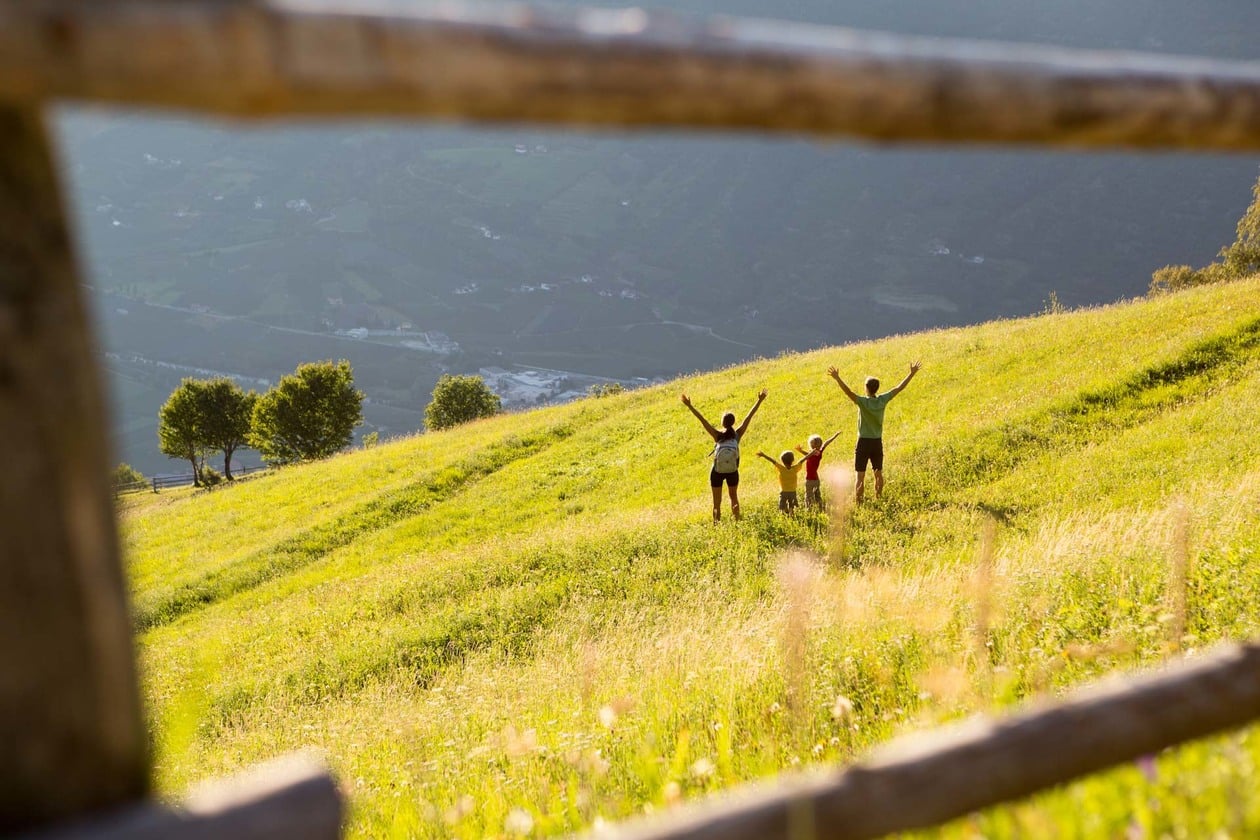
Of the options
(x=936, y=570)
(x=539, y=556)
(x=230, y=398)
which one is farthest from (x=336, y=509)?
(x=230, y=398)

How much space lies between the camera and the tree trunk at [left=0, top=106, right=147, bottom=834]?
129cm

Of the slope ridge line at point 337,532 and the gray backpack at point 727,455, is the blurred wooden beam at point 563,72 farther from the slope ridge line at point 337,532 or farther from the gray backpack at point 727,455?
the slope ridge line at point 337,532

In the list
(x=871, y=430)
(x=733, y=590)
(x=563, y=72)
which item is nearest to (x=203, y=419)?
(x=871, y=430)

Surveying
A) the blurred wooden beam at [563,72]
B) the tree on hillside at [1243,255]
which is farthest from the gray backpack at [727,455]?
the tree on hillside at [1243,255]

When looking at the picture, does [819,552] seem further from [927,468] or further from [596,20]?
[596,20]

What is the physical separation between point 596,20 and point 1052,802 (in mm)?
2584

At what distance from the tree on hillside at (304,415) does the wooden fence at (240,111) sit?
58.4 meters

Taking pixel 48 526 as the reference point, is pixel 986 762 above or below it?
below

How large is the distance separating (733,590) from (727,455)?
2.88 m

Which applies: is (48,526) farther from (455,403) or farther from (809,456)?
(455,403)

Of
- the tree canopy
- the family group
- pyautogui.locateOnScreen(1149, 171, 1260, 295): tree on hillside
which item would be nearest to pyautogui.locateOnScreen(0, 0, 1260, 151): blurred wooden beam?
the family group

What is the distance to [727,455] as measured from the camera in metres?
13.1

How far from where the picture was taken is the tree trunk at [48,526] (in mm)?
1288

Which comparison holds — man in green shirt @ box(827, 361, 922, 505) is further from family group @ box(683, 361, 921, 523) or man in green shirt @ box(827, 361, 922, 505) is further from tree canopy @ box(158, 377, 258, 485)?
tree canopy @ box(158, 377, 258, 485)
